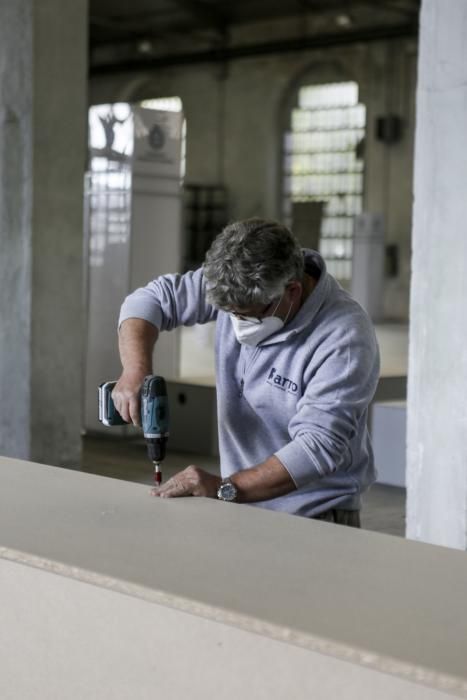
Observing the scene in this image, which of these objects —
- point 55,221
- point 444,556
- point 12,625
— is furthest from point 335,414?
point 55,221

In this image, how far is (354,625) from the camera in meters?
1.66

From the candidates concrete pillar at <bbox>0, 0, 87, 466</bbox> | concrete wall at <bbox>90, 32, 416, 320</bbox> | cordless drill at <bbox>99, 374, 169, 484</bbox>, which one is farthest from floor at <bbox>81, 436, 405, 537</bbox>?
concrete wall at <bbox>90, 32, 416, 320</bbox>

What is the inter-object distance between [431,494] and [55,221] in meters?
3.55

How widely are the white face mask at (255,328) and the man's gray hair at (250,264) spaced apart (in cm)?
11

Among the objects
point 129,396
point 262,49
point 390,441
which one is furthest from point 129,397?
point 262,49

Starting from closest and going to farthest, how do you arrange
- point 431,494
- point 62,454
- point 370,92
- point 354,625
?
point 354,625, point 431,494, point 62,454, point 370,92

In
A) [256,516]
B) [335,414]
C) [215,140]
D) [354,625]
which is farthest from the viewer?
[215,140]

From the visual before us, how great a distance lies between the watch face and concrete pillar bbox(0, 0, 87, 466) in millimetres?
4363

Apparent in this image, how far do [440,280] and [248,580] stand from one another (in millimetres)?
2513

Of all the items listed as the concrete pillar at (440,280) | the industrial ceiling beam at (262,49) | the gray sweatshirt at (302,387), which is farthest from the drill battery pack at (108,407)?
the industrial ceiling beam at (262,49)

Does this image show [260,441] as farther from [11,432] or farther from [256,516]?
[11,432]

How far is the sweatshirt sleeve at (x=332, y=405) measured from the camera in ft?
8.99

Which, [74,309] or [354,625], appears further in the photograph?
[74,309]

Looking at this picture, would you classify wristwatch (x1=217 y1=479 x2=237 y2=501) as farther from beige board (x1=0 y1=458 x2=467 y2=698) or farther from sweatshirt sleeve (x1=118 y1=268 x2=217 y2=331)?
sweatshirt sleeve (x1=118 y1=268 x2=217 y2=331)
